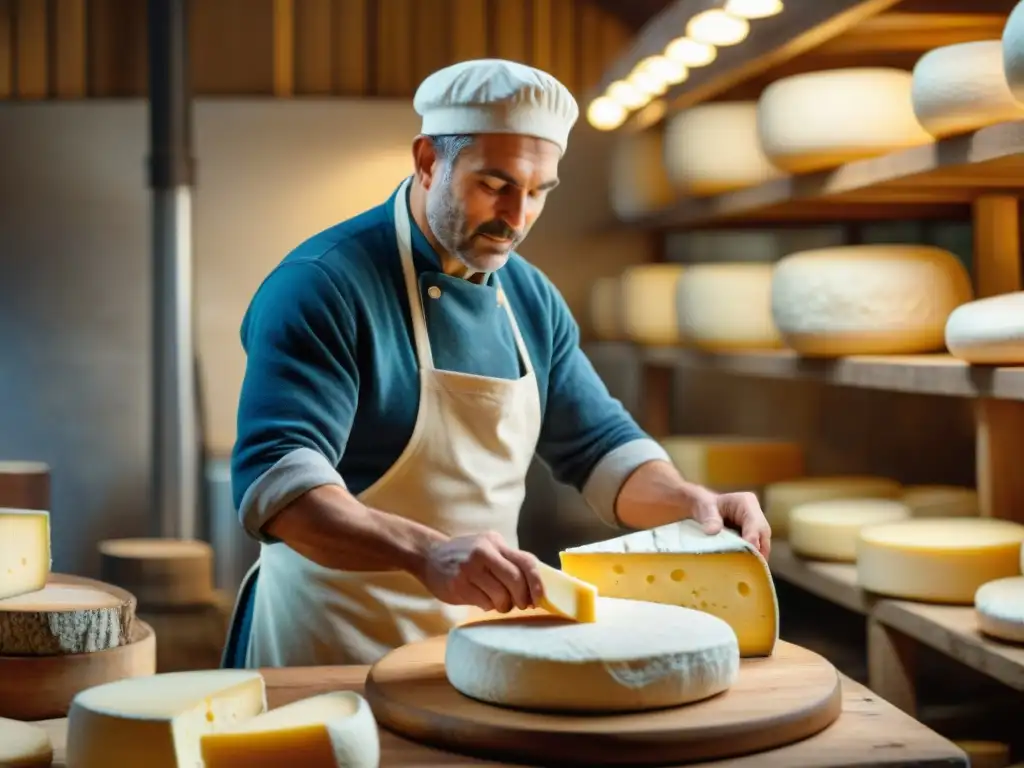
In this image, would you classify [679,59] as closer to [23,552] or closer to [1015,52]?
[1015,52]

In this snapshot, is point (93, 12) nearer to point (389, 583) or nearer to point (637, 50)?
point (637, 50)

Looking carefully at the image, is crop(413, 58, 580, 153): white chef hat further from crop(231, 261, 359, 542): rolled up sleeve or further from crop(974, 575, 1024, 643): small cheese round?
crop(974, 575, 1024, 643): small cheese round

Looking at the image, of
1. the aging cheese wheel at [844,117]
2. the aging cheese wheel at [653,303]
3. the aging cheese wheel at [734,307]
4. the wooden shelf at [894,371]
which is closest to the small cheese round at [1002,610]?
the wooden shelf at [894,371]

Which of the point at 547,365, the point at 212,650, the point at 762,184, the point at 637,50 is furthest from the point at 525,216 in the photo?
the point at 212,650

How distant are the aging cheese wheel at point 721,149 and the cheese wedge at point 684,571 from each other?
5.91 feet

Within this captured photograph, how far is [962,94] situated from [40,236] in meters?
3.00

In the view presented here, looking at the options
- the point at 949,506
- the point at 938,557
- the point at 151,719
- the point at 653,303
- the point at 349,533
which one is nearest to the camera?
the point at 151,719

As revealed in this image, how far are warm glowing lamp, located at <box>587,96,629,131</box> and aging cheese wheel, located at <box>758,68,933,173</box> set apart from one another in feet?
3.75

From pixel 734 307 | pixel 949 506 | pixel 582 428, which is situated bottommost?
pixel 949 506

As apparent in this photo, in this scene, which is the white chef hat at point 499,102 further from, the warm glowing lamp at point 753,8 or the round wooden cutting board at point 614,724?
the warm glowing lamp at point 753,8

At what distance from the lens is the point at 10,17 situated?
4.39 meters


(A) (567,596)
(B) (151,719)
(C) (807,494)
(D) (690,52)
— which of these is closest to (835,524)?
(C) (807,494)

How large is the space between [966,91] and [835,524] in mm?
1066

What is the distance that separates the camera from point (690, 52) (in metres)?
3.34
